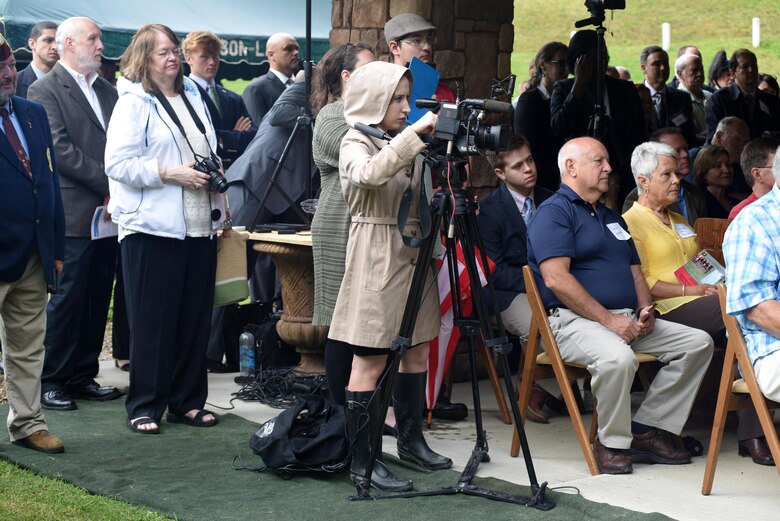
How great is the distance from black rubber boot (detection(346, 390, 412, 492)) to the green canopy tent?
815 cm

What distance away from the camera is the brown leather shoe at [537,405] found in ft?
19.1

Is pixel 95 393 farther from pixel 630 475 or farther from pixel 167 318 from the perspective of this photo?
pixel 630 475

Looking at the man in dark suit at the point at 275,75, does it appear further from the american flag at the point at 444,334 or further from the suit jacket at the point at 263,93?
the american flag at the point at 444,334

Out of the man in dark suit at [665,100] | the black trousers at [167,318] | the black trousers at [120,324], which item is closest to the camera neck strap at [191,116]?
the black trousers at [167,318]

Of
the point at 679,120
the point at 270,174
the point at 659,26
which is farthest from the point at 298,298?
the point at 659,26

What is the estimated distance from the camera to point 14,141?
516 centimetres

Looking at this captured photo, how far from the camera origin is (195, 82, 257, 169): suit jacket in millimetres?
8320

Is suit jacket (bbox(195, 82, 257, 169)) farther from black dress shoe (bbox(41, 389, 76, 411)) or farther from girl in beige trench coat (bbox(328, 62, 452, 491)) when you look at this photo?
girl in beige trench coat (bbox(328, 62, 452, 491))

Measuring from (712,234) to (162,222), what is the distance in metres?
A: 2.74

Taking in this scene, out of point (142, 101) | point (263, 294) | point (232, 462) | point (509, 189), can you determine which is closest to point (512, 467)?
point (232, 462)

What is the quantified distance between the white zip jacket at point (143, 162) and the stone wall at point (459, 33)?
159 cm

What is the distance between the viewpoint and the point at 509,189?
19.9 ft

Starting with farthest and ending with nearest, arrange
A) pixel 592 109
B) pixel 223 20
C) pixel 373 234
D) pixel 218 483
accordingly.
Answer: pixel 223 20
pixel 592 109
pixel 218 483
pixel 373 234

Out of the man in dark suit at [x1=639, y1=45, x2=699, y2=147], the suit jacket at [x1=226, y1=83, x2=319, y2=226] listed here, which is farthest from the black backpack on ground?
the man in dark suit at [x1=639, y1=45, x2=699, y2=147]
